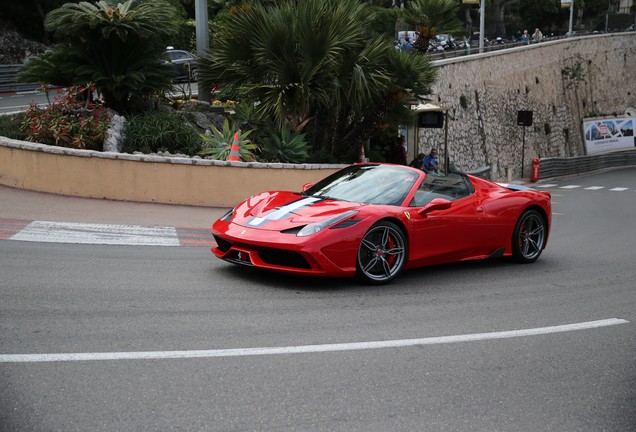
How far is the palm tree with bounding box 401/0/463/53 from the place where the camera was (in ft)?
74.1

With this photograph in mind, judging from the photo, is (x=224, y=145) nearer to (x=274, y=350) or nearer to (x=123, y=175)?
(x=123, y=175)

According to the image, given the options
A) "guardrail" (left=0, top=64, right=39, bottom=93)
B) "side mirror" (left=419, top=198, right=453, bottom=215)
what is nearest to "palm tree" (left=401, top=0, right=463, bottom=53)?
"side mirror" (left=419, top=198, right=453, bottom=215)

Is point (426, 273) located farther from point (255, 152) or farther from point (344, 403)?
point (255, 152)

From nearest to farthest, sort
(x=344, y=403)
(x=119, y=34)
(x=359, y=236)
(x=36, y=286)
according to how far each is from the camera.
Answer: (x=344, y=403) < (x=36, y=286) < (x=359, y=236) < (x=119, y=34)

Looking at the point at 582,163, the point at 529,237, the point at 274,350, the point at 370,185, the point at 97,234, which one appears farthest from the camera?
the point at 582,163

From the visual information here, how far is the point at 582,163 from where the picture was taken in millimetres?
50250

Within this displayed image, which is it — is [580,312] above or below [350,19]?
below

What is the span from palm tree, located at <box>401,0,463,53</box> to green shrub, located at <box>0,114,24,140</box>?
1052cm

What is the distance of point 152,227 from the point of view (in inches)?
475

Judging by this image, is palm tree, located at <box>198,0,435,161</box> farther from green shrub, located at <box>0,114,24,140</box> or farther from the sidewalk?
green shrub, located at <box>0,114,24,140</box>

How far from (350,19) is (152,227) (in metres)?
6.76

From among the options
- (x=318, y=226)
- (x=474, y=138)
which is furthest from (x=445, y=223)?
(x=474, y=138)

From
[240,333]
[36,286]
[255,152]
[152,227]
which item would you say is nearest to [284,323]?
[240,333]

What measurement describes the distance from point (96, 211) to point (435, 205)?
20.3 feet
